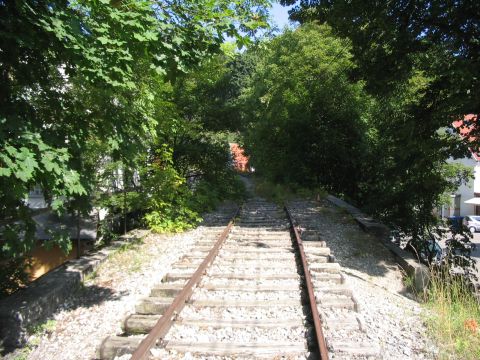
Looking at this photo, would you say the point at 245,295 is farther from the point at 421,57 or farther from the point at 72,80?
the point at 421,57

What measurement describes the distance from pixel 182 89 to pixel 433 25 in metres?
9.19

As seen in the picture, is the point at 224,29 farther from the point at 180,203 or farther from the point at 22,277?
the point at 180,203

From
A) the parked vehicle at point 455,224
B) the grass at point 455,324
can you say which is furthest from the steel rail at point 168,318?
the parked vehicle at point 455,224

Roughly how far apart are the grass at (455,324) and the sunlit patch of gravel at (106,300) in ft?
11.2

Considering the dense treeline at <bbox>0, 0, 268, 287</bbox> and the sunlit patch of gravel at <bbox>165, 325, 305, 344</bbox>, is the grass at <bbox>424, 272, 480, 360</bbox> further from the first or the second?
the dense treeline at <bbox>0, 0, 268, 287</bbox>

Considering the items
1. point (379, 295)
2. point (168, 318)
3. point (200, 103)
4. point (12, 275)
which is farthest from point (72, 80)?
point (200, 103)

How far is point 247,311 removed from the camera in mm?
4949

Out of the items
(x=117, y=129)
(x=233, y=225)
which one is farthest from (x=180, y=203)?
(x=117, y=129)

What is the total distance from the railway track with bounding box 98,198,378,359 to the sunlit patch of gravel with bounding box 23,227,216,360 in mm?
371

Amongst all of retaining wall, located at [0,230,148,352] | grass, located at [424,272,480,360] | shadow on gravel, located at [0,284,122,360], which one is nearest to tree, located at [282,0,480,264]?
grass, located at [424,272,480,360]

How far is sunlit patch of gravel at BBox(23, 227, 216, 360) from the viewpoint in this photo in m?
4.37

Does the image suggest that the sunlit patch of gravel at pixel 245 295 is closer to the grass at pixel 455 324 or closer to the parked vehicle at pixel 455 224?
the grass at pixel 455 324

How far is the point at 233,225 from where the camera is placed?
1096 centimetres

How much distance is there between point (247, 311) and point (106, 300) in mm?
2004
